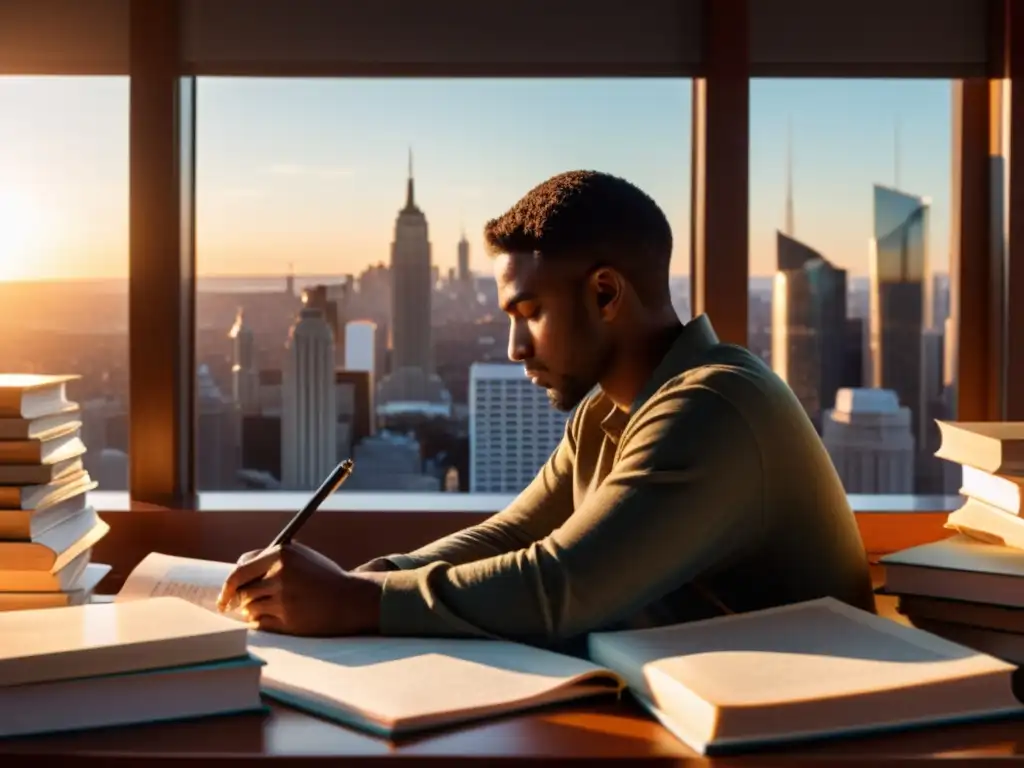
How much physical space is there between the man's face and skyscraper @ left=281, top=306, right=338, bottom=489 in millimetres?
984

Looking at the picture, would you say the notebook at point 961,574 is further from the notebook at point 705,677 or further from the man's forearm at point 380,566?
the man's forearm at point 380,566

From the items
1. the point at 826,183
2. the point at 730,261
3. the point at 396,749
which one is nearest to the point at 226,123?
the point at 730,261

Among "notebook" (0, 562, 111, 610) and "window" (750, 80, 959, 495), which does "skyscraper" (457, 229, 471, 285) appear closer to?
"window" (750, 80, 959, 495)

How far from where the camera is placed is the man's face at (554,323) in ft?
5.07

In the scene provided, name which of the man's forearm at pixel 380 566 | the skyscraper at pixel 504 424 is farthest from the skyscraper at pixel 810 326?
the man's forearm at pixel 380 566

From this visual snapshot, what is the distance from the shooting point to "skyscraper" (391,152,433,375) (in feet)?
8.07

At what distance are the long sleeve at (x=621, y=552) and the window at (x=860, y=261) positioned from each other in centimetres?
114

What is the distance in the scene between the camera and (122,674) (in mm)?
1032

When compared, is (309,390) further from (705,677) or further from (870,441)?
(705,677)

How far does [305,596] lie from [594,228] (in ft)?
1.91

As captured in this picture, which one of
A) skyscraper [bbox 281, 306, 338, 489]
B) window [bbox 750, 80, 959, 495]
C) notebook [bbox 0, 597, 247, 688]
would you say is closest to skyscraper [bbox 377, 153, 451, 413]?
skyscraper [bbox 281, 306, 338, 489]

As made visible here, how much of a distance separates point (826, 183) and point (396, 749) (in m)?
1.82

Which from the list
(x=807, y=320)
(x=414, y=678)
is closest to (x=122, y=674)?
(x=414, y=678)

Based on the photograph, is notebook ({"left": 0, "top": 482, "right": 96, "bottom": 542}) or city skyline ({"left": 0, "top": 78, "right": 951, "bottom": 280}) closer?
notebook ({"left": 0, "top": 482, "right": 96, "bottom": 542})
